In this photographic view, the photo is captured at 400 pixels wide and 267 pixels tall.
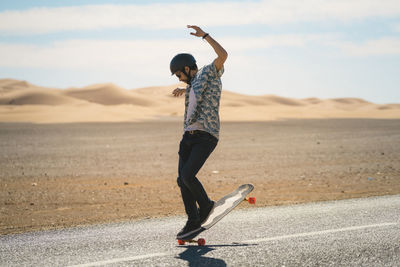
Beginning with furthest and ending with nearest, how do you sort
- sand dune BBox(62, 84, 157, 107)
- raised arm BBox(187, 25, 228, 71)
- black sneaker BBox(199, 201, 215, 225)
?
sand dune BBox(62, 84, 157, 107)
black sneaker BBox(199, 201, 215, 225)
raised arm BBox(187, 25, 228, 71)

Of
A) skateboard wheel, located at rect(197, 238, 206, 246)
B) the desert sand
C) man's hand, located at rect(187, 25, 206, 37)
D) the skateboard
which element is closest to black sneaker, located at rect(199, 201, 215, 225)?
the skateboard

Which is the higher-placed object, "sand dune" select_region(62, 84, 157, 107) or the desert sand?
"sand dune" select_region(62, 84, 157, 107)

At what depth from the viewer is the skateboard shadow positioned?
484cm

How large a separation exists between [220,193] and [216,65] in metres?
6.11

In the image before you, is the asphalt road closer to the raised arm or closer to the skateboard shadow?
the skateboard shadow

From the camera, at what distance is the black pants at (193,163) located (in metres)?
5.37

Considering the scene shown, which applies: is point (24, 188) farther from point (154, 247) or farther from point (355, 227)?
point (355, 227)

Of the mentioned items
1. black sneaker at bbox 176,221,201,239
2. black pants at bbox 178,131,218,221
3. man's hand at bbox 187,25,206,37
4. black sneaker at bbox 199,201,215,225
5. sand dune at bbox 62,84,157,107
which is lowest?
black sneaker at bbox 176,221,201,239

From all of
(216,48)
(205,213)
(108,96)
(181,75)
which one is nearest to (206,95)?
(181,75)

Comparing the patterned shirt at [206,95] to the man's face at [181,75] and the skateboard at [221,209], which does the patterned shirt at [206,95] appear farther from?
the skateboard at [221,209]

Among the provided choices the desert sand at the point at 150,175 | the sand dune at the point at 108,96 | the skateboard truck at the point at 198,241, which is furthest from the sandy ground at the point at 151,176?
the sand dune at the point at 108,96

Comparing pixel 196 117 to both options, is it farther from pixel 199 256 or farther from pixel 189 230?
pixel 199 256

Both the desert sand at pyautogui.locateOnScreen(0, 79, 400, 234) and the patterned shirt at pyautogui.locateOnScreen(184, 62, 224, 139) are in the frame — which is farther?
the desert sand at pyautogui.locateOnScreen(0, 79, 400, 234)

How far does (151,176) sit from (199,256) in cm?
934
